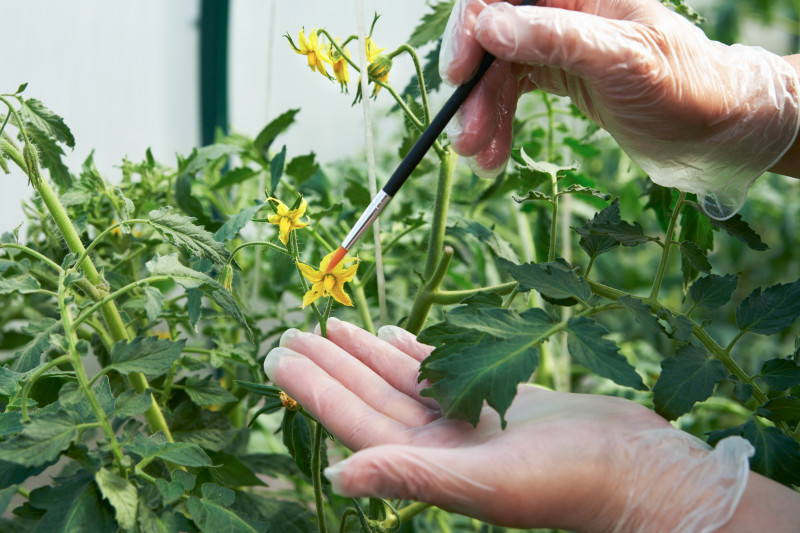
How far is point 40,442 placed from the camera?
45 cm

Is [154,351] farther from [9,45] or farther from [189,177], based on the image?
[9,45]

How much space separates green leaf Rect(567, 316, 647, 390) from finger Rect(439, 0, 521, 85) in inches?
12.1

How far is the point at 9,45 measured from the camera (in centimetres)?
96

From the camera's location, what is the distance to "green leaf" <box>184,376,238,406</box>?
0.70 meters

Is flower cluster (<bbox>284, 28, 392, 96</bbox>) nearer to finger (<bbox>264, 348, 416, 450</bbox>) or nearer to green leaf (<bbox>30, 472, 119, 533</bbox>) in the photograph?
finger (<bbox>264, 348, 416, 450</bbox>)

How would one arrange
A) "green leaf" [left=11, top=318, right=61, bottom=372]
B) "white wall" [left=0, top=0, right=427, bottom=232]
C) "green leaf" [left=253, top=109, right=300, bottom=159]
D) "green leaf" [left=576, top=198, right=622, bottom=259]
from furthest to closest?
"white wall" [left=0, top=0, right=427, bottom=232], "green leaf" [left=253, top=109, right=300, bottom=159], "green leaf" [left=576, top=198, right=622, bottom=259], "green leaf" [left=11, top=318, right=61, bottom=372]

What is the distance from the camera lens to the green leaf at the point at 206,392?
70cm

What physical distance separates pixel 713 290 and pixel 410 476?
0.35 m

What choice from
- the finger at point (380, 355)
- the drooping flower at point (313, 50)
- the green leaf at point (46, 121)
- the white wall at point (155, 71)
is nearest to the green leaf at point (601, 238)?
the finger at point (380, 355)

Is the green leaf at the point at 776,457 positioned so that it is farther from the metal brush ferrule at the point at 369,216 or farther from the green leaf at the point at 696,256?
the metal brush ferrule at the point at 369,216

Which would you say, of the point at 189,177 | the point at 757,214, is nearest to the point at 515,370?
the point at 189,177

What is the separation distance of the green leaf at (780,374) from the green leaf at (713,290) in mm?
69

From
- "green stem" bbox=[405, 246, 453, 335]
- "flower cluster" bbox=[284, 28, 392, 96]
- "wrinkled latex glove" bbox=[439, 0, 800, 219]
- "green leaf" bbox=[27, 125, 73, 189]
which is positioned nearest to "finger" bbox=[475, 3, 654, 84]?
"wrinkled latex glove" bbox=[439, 0, 800, 219]

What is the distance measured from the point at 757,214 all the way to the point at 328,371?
90.7 inches
